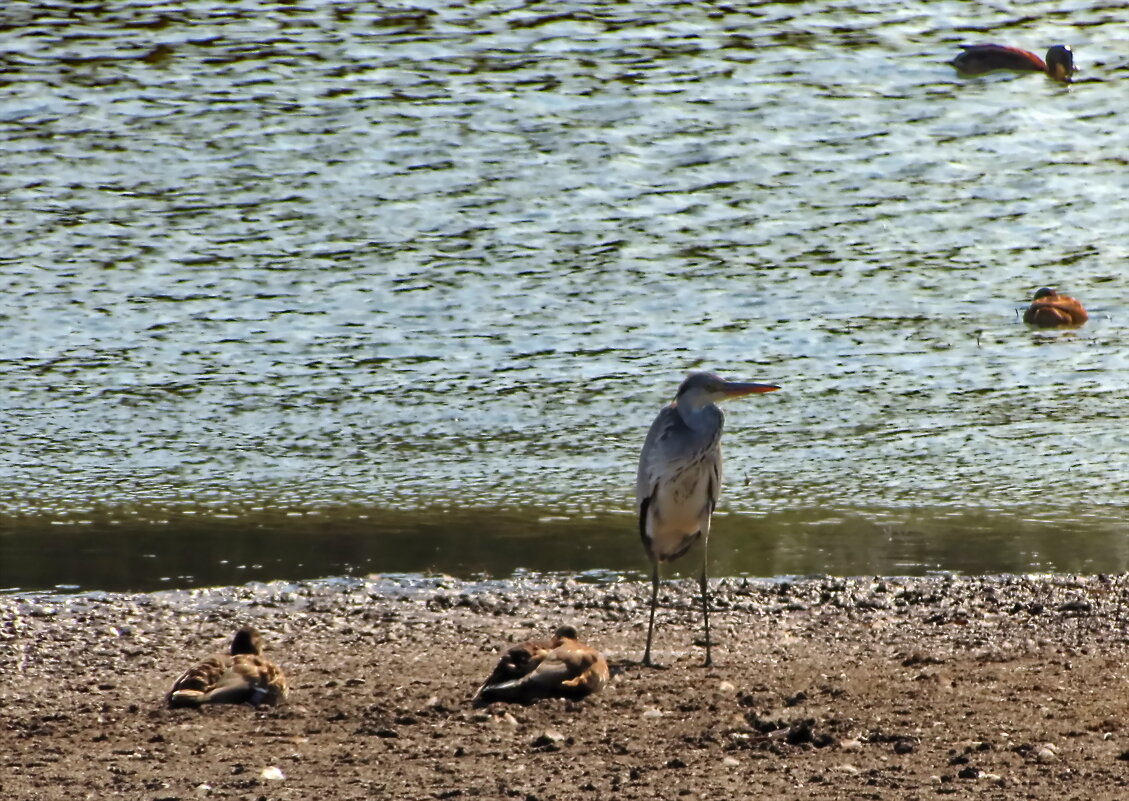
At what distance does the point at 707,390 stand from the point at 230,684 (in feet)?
8.46

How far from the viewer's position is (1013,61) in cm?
2238

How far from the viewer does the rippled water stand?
10977 millimetres

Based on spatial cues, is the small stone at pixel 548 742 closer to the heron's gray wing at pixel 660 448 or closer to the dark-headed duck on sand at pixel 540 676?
the dark-headed duck on sand at pixel 540 676

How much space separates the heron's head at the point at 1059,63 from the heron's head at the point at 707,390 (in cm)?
1472

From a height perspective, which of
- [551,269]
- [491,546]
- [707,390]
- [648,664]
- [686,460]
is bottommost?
[551,269]

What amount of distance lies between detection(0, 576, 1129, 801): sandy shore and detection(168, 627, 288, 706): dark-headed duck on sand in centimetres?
7

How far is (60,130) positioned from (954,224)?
30.1 feet

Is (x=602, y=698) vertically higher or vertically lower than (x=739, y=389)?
lower

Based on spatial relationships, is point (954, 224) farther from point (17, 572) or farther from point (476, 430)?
point (17, 572)

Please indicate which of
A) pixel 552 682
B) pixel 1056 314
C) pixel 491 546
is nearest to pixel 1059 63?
pixel 1056 314

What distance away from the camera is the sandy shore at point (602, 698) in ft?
20.5

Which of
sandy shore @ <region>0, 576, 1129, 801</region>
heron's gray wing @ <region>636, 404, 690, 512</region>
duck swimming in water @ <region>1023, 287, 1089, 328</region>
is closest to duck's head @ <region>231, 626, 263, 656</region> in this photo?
sandy shore @ <region>0, 576, 1129, 801</region>

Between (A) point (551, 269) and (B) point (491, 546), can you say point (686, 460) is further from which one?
(A) point (551, 269)

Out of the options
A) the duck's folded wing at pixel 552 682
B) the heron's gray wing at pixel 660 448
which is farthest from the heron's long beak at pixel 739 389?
the duck's folded wing at pixel 552 682
